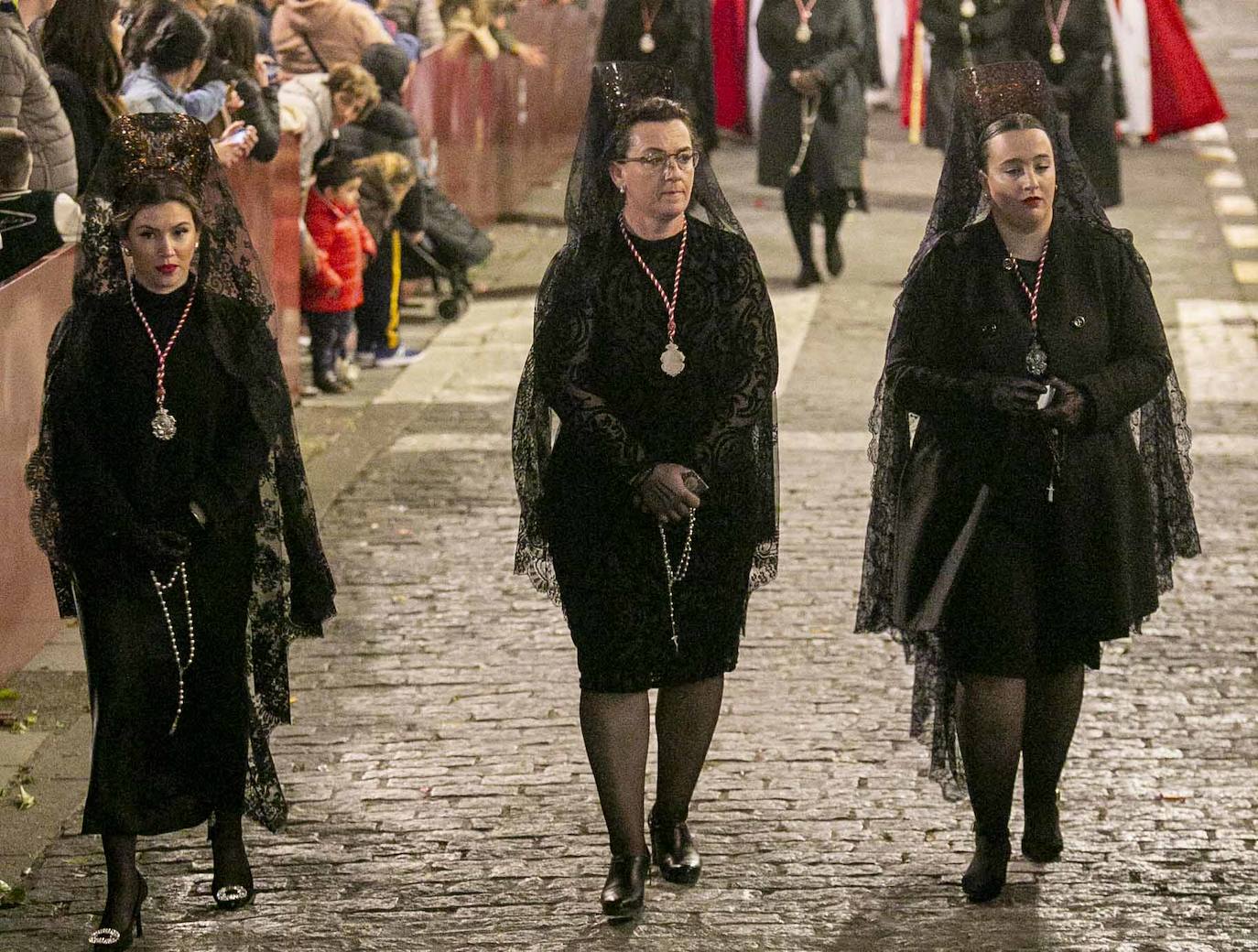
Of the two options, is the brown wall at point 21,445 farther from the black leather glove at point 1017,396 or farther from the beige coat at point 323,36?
the beige coat at point 323,36

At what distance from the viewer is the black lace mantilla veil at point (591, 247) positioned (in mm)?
5594

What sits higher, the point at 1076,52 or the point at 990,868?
the point at 1076,52

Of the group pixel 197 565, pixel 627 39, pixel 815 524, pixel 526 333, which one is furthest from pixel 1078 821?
pixel 627 39

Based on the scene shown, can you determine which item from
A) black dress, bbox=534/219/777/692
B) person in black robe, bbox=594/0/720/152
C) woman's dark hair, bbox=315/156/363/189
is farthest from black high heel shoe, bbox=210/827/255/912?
person in black robe, bbox=594/0/720/152

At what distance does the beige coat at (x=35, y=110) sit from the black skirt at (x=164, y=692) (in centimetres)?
333

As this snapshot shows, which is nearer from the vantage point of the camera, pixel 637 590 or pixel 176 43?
pixel 637 590

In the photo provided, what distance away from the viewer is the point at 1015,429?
18.2 feet

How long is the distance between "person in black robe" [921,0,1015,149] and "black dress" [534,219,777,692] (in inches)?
329

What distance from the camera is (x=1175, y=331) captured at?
43.7ft

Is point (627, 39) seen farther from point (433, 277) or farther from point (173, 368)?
point (173, 368)

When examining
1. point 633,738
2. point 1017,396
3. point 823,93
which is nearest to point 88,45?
point 633,738

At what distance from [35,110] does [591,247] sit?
11.9 ft

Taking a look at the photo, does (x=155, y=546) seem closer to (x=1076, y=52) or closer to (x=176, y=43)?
(x=176, y=43)

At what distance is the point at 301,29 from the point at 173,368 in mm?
7706
